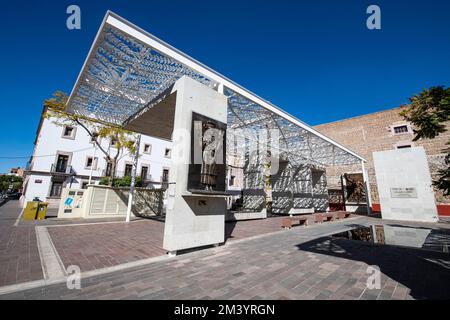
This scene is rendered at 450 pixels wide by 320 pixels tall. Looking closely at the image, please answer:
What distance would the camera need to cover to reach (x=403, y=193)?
15156mm

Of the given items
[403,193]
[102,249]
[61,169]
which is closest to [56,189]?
[61,169]

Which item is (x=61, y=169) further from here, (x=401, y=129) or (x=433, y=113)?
(x=401, y=129)

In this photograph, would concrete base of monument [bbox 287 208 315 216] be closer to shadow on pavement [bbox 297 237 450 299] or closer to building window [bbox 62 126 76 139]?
shadow on pavement [bbox 297 237 450 299]

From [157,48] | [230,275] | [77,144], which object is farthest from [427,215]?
[77,144]

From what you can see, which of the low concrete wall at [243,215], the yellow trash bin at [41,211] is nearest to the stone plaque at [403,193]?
the low concrete wall at [243,215]

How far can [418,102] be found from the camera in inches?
185

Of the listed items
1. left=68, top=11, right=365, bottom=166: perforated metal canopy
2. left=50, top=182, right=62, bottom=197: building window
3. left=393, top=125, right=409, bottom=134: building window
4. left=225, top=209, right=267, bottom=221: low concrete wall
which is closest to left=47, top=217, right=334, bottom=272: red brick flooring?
left=225, top=209, right=267, bottom=221: low concrete wall

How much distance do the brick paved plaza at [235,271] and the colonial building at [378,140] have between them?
63.5 ft

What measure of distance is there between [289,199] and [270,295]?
1544 centimetres

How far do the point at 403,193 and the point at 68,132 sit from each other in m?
33.0

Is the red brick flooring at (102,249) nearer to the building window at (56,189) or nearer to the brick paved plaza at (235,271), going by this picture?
the brick paved plaza at (235,271)

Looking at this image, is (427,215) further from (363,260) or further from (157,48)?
(157,48)

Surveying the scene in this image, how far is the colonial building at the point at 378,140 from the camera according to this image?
1841cm

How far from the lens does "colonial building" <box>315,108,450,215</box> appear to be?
60.4 ft
